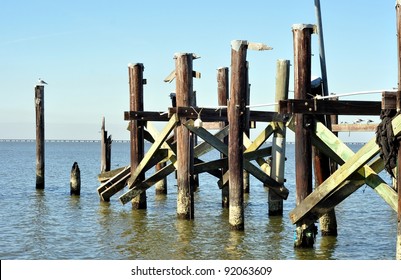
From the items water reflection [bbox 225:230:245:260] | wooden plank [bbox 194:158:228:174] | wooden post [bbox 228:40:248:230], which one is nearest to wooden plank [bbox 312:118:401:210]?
wooden post [bbox 228:40:248:230]

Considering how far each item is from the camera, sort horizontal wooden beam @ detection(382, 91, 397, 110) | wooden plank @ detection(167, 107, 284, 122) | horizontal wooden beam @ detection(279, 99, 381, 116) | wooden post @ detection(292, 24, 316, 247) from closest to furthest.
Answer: horizontal wooden beam @ detection(382, 91, 397, 110) → horizontal wooden beam @ detection(279, 99, 381, 116) → wooden post @ detection(292, 24, 316, 247) → wooden plank @ detection(167, 107, 284, 122)

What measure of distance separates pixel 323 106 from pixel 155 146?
6.20 m

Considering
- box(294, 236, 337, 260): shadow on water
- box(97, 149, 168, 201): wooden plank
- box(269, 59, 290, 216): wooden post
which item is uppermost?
box(269, 59, 290, 216): wooden post

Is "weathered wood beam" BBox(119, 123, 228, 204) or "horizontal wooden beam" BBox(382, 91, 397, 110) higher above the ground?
"horizontal wooden beam" BBox(382, 91, 397, 110)

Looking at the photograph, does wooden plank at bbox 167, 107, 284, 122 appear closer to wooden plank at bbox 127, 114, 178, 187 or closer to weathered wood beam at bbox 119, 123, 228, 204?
wooden plank at bbox 127, 114, 178, 187

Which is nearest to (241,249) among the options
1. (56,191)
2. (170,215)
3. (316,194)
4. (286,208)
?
(316,194)

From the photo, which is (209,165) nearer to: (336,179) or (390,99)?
(336,179)

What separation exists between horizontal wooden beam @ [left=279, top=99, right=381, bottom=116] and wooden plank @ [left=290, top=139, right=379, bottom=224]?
110 cm

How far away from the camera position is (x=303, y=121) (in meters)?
12.1

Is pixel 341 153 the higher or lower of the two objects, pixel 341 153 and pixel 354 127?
the lower

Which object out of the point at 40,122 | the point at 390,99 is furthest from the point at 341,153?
the point at 40,122

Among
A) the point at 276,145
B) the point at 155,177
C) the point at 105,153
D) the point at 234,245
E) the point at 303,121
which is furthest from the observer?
the point at 105,153

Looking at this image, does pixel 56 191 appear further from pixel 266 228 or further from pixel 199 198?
pixel 266 228

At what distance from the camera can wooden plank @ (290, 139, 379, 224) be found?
10770 millimetres
